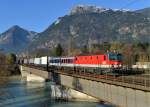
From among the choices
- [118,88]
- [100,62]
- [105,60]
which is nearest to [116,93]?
[118,88]

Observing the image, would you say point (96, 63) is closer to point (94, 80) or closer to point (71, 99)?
point (71, 99)

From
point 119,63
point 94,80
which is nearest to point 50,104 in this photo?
point 119,63

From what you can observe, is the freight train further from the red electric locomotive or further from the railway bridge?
the railway bridge

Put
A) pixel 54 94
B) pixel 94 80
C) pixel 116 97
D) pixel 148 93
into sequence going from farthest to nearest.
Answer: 1. pixel 54 94
2. pixel 94 80
3. pixel 116 97
4. pixel 148 93

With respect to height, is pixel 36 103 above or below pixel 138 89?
below

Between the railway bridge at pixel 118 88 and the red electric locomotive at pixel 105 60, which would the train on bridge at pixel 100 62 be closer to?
the red electric locomotive at pixel 105 60

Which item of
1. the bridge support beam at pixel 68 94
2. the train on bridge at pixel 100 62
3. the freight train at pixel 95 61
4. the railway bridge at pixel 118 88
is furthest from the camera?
the bridge support beam at pixel 68 94

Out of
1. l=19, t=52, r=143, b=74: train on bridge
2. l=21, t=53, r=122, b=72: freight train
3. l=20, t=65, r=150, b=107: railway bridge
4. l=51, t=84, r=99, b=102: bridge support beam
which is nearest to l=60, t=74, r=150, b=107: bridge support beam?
l=20, t=65, r=150, b=107: railway bridge

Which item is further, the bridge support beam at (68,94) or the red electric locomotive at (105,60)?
the bridge support beam at (68,94)

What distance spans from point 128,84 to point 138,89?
1.95 meters

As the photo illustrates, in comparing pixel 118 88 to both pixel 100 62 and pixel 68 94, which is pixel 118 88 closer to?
pixel 100 62

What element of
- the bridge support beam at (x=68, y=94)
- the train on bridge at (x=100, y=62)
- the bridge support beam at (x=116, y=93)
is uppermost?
the train on bridge at (x=100, y=62)

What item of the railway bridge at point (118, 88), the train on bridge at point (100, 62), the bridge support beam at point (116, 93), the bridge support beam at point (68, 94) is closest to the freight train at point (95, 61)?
the train on bridge at point (100, 62)

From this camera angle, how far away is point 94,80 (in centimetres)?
4884
